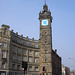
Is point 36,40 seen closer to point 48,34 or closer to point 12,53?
point 48,34

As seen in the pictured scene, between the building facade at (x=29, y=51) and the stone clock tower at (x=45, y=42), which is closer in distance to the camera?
the building facade at (x=29, y=51)

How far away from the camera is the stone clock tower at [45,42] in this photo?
82375 mm

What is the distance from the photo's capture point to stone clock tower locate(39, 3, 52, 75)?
82375 millimetres

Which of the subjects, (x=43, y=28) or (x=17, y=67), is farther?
(x=43, y=28)

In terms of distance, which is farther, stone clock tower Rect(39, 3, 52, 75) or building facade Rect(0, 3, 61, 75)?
stone clock tower Rect(39, 3, 52, 75)

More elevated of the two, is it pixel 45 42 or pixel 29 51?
pixel 45 42

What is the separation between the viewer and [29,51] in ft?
283

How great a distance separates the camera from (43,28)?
88.2m

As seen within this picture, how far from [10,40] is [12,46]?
4147 mm

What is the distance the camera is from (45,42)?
86062 millimetres

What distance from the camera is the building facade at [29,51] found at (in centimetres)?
6944

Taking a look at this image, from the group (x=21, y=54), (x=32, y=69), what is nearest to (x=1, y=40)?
(x=21, y=54)

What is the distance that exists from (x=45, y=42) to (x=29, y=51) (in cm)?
1050

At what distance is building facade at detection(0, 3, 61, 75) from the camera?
6944cm
